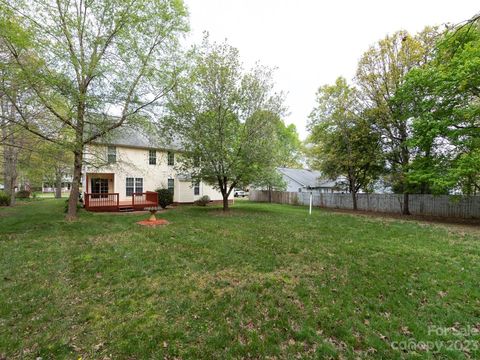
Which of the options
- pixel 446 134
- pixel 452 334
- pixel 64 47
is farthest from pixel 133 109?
pixel 446 134

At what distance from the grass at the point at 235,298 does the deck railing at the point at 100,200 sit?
715cm

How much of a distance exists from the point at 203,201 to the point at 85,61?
12.8 meters

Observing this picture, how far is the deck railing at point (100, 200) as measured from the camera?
566 inches

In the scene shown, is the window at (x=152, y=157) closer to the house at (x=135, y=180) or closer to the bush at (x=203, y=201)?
the house at (x=135, y=180)

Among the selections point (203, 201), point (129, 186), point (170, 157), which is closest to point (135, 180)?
point (129, 186)

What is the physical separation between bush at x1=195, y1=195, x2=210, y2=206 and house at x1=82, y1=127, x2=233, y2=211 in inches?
36.6

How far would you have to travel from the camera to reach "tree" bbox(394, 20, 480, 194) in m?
9.48

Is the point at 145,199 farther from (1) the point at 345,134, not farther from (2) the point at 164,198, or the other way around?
(1) the point at 345,134

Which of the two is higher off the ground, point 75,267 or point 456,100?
point 456,100

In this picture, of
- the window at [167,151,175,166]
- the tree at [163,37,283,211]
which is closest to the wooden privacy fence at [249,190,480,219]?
the tree at [163,37,283,211]

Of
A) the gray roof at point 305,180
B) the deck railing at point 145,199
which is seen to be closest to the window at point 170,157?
the deck railing at point 145,199

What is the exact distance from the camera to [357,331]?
3199mm

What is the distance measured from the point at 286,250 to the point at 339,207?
1484 cm

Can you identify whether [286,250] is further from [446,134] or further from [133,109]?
[446,134]
